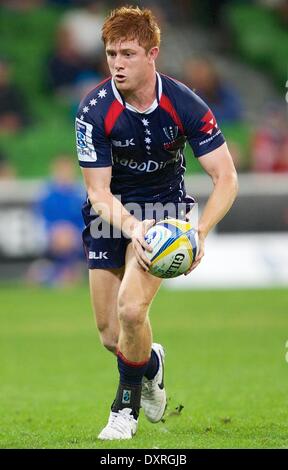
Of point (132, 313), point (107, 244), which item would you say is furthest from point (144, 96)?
point (132, 313)

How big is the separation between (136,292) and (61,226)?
1001cm

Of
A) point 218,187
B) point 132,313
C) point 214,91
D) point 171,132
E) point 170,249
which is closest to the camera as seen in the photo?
point 170,249

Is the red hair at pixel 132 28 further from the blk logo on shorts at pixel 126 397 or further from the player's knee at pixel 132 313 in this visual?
the blk logo on shorts at pixel 126 397

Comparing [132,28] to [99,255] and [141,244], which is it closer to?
[141,244]

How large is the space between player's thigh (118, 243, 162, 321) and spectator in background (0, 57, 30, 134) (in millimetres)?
11746

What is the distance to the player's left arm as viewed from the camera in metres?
6.78

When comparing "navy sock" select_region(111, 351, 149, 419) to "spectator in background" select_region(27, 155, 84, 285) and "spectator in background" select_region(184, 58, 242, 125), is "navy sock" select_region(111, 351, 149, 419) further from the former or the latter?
"spectator in background" select_region(184, 58, 242, 125)

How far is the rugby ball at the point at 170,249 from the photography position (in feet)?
21.3

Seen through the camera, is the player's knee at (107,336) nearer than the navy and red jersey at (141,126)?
No

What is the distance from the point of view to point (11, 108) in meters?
18.5

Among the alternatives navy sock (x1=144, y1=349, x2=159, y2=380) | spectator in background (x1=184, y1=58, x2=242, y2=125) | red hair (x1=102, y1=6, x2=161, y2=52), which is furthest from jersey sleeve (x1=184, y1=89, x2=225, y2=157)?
spectator in background (x1=184, y1=58, x2=242, y2=125)

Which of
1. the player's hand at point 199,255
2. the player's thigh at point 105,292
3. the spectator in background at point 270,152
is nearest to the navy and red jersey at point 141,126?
the player's hand at point 199,255

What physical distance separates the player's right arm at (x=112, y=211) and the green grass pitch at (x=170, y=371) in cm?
109

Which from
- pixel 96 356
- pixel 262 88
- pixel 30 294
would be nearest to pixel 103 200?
pixel 96 356
